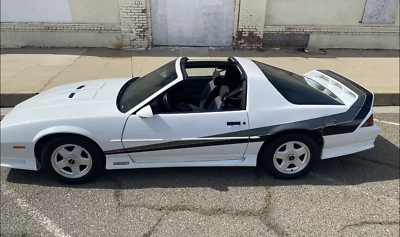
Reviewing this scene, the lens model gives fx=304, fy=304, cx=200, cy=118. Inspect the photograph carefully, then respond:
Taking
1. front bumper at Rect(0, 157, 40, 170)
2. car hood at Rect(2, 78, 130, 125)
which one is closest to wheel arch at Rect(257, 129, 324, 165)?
car hood at Rect(2, 78, 130, 125)

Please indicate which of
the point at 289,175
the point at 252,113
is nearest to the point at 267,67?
the point at 252,113

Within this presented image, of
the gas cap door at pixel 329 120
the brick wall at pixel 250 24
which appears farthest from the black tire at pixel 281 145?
the brick wall at pixel 250 24

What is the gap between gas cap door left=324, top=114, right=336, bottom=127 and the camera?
3455 mm

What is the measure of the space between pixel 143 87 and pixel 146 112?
0.63 m

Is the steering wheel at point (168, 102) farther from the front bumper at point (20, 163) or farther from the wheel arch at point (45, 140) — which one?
the front bumper at point (20, 163)

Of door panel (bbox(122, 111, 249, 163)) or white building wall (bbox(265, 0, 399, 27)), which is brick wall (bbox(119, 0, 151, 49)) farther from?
door panel (bbox(122, 111, 249, 163))

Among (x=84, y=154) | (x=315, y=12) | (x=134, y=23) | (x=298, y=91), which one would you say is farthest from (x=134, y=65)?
(x=315, y=12)

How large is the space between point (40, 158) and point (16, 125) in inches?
17.1

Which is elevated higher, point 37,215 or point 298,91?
point 298,91

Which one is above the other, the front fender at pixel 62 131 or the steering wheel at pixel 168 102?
the steering wheel at pixel 168 102

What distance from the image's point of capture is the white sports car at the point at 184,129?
10.7 feet

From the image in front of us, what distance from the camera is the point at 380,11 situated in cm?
954

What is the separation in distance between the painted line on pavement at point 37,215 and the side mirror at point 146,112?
1346 millimetres

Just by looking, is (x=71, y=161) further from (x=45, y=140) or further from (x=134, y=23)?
(x=134, y=23)
